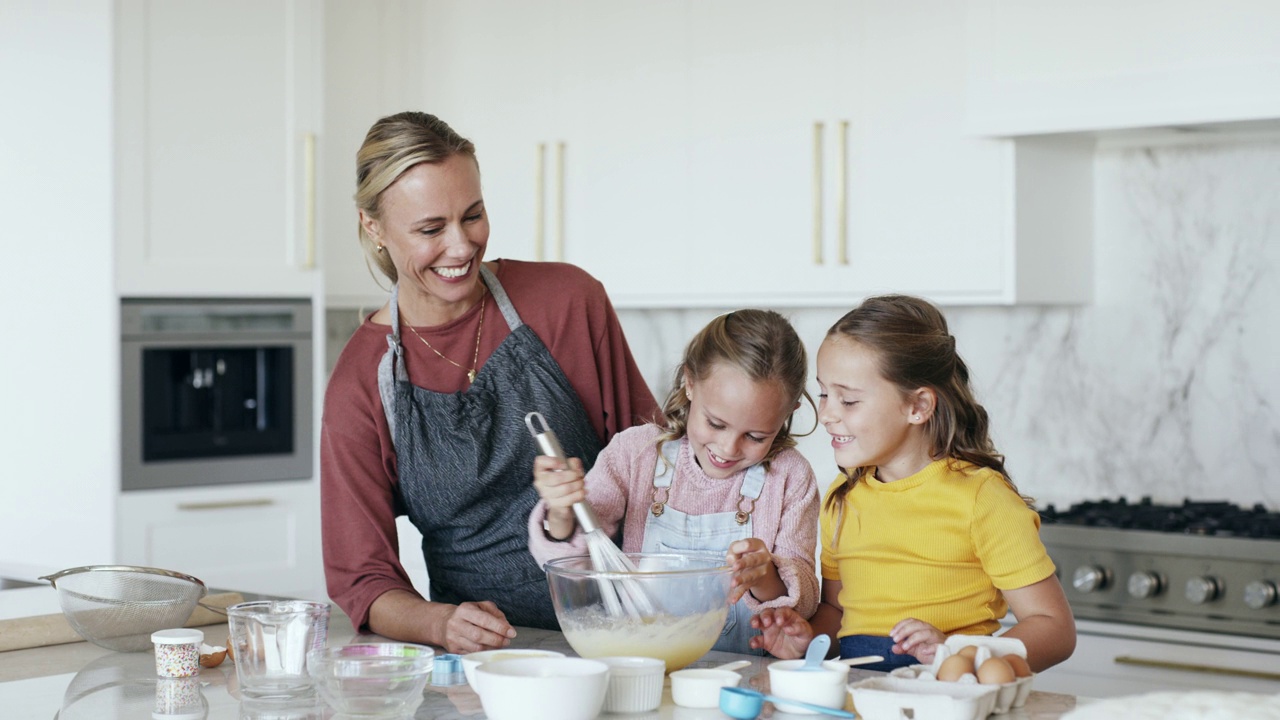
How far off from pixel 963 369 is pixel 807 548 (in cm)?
30

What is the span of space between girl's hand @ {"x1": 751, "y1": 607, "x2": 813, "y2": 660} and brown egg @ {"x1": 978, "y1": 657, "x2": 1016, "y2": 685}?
319 millimetres

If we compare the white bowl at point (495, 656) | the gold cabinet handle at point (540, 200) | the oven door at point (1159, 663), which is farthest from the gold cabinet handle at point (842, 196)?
the white bowl at point (495, 656)

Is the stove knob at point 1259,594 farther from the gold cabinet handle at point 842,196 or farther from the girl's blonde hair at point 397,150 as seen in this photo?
the girl's blonde hair at point 397,150

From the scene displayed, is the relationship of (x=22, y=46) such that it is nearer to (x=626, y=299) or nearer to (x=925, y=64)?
(x=626, y=299)

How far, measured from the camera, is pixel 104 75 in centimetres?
323

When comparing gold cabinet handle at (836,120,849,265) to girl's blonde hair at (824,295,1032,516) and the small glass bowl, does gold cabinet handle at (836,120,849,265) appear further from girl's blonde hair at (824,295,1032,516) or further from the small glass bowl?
the small glass bowl

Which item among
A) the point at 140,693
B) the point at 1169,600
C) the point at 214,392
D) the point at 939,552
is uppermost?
the point at 214,392

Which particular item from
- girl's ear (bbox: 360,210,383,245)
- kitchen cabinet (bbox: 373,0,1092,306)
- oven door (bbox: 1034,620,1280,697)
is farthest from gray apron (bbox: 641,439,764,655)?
kitchen cabinet (bbox: 373,0,1092,306)

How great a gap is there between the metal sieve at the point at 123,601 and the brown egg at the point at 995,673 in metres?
0.89

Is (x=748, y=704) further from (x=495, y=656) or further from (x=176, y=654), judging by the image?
(x=176, y=654)

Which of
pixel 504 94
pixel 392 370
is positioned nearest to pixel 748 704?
pixel 392 370

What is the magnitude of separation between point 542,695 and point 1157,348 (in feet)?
7.80

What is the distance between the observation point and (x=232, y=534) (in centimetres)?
348

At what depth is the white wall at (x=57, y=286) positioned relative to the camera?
3.26 meters
